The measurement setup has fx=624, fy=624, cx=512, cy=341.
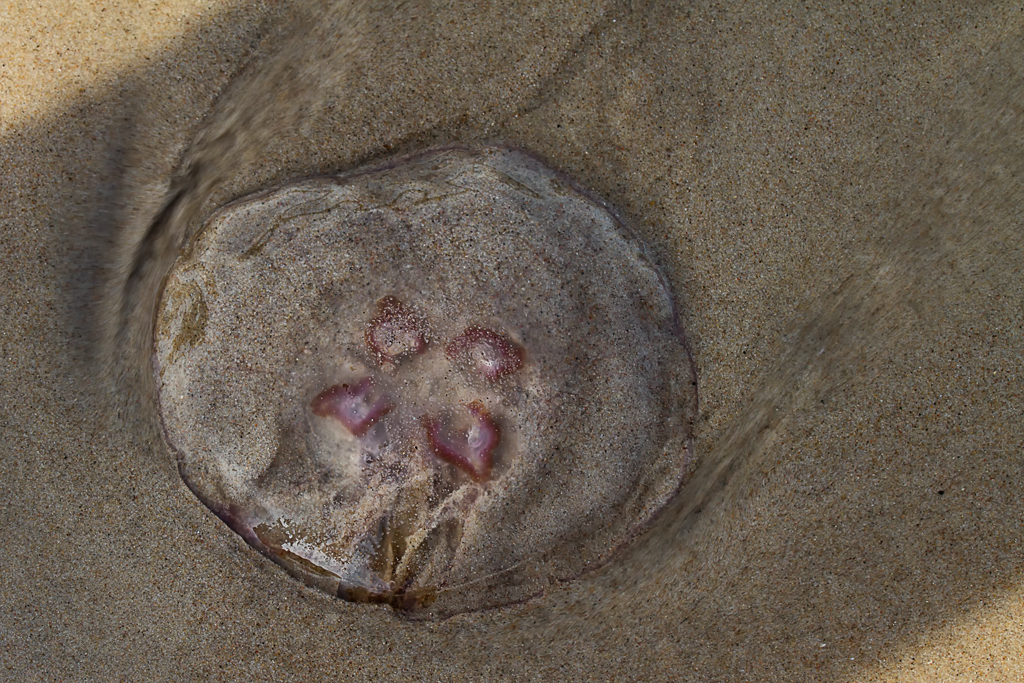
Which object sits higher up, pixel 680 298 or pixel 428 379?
pixel 680 298

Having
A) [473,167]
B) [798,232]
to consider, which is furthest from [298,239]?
[798,232]

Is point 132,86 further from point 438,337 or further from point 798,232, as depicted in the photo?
point 798,232

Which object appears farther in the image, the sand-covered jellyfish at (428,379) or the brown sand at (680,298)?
the brown sand at (680,298)

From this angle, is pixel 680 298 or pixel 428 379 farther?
pixel 680 298

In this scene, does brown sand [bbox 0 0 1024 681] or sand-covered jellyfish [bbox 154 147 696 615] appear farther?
brown sand [bbox 0 0 1024 681]
